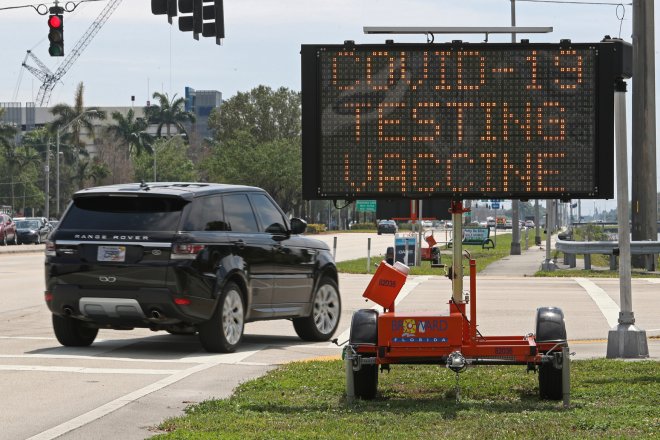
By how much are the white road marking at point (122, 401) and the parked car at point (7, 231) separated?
2178 inches

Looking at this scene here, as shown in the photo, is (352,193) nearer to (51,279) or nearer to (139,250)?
(139,250)

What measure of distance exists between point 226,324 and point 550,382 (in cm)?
542

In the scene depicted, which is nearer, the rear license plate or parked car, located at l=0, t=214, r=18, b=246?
the rear license plate

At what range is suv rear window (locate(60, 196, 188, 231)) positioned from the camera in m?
14.6

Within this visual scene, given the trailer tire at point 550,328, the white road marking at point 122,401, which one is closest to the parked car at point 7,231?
the white road marking at point 122,401

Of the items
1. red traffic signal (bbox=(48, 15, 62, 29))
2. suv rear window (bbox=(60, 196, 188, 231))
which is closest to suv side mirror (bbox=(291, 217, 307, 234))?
suv rear window (bbox=(60, 196, 188, 231))

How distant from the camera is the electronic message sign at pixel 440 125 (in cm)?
1079

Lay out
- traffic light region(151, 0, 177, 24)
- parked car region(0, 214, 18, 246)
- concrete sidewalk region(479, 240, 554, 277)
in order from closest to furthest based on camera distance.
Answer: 1. traffic light region(151, 0, 177, 24)
2. concrete sidewalk region(479, 240, 554, 277)
3. parked car region(0, 214, 18, 246)

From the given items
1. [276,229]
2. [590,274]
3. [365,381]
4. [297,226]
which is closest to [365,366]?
[365,381]

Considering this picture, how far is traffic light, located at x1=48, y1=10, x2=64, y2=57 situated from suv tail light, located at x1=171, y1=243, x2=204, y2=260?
49.0 ft

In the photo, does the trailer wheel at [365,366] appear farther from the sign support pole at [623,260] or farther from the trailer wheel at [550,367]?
the sign support pole at [623,260]

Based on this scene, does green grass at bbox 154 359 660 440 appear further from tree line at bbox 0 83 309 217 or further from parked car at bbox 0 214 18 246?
tree line at bbox 0 83 309 217

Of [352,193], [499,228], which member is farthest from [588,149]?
[499,228]

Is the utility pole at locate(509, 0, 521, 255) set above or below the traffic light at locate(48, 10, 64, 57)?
below
